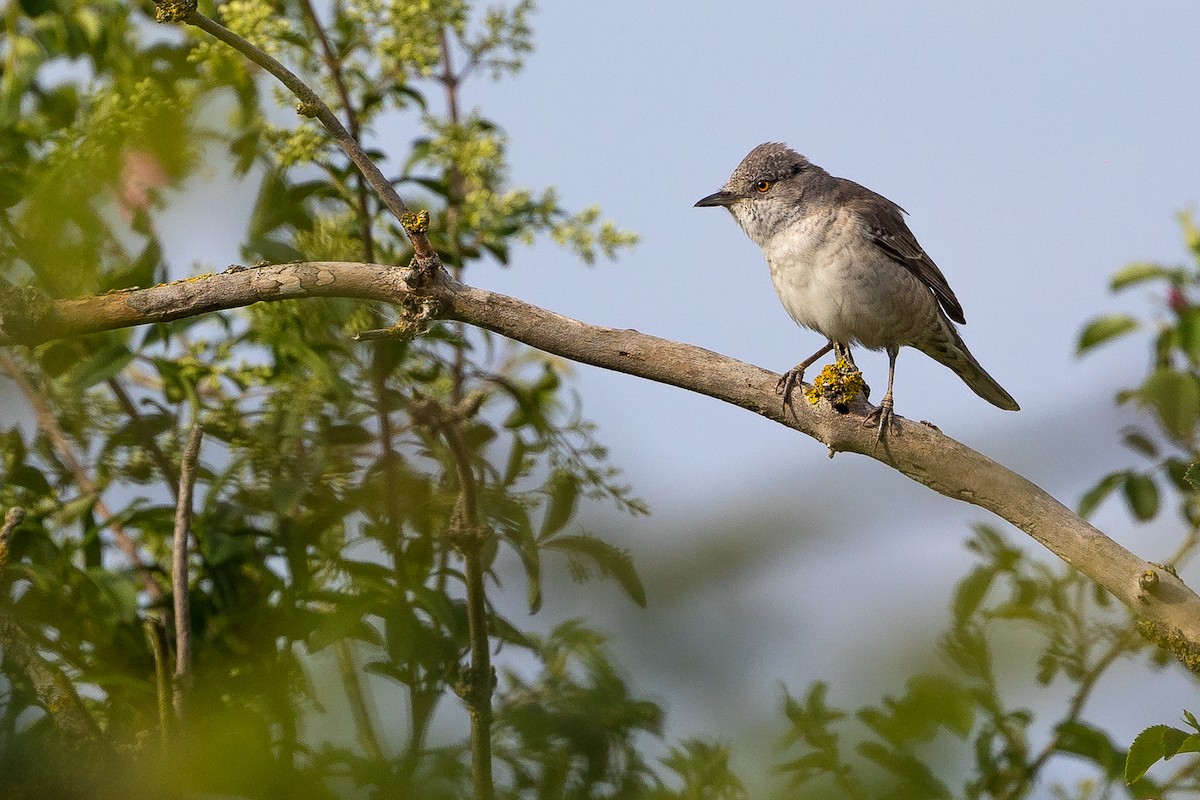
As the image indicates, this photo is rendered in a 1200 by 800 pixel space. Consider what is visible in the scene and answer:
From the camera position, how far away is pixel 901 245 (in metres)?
5.23

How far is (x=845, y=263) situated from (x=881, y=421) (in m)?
2.28

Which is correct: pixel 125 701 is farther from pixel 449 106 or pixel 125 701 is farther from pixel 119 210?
pixel 449 106

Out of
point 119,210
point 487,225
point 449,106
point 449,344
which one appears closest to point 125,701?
point 119,210

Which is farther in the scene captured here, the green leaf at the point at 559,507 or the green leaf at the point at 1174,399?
the green leaf at the point at 1174,399

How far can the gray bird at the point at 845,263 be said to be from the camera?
16.4 feet

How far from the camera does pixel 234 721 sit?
925mm

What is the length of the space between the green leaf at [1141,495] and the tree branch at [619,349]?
151cm

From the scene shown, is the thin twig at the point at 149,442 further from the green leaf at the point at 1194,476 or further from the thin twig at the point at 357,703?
the green leaf at the point at 1194,476

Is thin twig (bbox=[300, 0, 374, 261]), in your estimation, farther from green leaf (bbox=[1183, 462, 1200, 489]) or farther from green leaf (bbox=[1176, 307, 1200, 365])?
green leaf (bbox=[1176, 307, 1200, 365])

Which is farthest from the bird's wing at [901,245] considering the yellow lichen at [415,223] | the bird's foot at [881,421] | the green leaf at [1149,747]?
the green leaf at [1149,747]

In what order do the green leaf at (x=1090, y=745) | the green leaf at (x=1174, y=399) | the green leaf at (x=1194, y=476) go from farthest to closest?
1. the green leaf at (x=1174, y=399)
2. the green leaf at (x=1194, y=476)
3. the green leaf at (x=1090, y=745)

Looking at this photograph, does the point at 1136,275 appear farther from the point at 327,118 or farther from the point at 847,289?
the point at 327,118

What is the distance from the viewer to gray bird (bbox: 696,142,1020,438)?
4.99 metres

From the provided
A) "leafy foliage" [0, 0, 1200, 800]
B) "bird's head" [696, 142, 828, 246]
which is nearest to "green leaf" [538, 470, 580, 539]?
"leafy foliage" [0, 0, 1200, 800]
